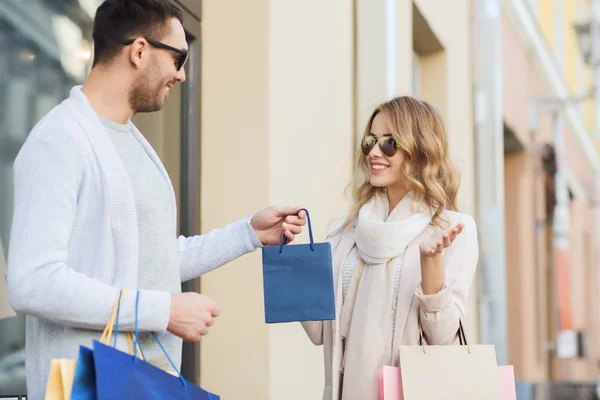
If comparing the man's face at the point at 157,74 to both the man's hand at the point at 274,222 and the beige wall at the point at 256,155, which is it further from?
the beige wall at the point at 256,155

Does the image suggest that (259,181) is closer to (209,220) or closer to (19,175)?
(209,220)

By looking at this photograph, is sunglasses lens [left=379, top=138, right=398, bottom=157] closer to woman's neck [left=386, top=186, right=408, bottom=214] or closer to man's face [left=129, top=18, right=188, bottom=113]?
woman's neck [left=386, top=186, right=408, bottom=214]

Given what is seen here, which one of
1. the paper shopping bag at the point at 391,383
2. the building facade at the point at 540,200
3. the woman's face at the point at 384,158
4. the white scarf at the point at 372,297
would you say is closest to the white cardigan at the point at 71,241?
the paper shopping bag at the point at 391,383

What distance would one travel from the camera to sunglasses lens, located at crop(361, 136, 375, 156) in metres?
3.33

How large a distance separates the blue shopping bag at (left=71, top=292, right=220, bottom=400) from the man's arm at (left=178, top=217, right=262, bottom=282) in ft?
2.28

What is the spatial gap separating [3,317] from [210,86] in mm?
→ 1787

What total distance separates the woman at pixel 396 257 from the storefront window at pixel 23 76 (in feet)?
3.95

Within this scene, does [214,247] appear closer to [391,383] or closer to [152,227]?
[152,227]

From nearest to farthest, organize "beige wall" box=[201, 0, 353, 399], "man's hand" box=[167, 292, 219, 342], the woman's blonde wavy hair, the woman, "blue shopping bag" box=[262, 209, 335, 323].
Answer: "man's hand" box=[167, 292, 219, 342] < "blue shopping bag" box=[262, 209, 335, 323] < the woman < the woman's blonde wavy hair < "beige wall" box=[201, 0, 353, 399]

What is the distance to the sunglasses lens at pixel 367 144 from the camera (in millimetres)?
3328

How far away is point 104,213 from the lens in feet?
7.46

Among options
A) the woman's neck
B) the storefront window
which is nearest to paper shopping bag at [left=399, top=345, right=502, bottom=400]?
the woman's neck

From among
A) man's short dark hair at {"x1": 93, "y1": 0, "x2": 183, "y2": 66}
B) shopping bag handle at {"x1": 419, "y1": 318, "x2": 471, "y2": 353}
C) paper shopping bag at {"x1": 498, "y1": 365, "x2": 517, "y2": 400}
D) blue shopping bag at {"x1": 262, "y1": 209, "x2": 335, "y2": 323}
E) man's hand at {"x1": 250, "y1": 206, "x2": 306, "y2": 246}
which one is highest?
man's short dark hair at {"x1": 93, "y1": 0, "x2": 183, "y2": 66}

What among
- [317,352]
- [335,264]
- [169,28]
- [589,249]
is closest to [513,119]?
[317,352]
